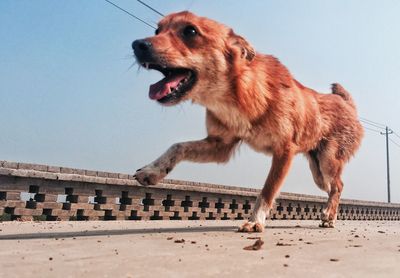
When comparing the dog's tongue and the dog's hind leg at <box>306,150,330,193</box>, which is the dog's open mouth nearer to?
the dog's tongue

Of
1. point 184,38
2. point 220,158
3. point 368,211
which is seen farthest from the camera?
point 368,211

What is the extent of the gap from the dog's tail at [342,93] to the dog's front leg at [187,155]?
357cm

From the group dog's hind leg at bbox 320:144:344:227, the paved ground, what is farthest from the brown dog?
the paved ground

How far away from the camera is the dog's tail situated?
329 inches

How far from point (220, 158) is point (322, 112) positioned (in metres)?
2.21

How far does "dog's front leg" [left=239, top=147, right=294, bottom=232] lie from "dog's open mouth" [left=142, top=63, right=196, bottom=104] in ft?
4.90

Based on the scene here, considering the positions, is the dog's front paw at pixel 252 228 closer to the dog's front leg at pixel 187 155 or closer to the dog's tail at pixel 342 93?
the dog's front leg at pixel 187 155

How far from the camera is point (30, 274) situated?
2.30 meters

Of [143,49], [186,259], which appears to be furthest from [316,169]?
[186,259]

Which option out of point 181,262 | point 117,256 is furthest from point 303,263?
point 117,256

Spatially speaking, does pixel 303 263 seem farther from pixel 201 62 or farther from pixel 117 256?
pixel 201 62

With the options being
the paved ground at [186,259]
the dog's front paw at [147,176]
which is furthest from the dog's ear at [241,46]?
the paved ground at [186,259]

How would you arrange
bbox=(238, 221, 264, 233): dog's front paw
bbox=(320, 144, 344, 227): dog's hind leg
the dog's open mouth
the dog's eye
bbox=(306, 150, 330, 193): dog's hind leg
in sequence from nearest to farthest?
the dog's open mouth
the dog's eye
bbox=(238, 221, 264, 233): dog's front paw
bbox=(320, 144, 344, 227): dog's hind leg
bbox=(306, 150, 330, 193): dog's hind leg

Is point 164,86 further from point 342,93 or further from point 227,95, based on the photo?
point 342,93
